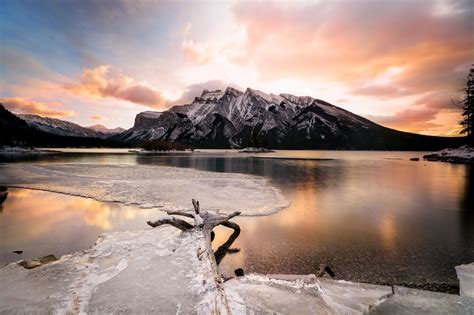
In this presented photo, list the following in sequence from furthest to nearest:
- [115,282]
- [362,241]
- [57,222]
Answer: [57,222] < [362,241] < [115,282]

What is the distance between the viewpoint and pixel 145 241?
877 cm

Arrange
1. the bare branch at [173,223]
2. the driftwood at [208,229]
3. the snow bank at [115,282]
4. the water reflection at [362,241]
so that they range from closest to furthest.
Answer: the snow bank at [115,282] < the driftwood at [208,229] < the water reflection at [362,241] < the bare branch at [173,223]

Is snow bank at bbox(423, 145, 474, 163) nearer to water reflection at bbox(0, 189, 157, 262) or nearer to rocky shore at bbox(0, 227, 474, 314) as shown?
rocky shore at bbox(0, 227, 474, 314)

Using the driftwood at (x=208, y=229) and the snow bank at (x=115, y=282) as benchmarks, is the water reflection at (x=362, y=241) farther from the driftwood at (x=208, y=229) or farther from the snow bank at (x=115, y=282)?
the snow bank at (x=115, y=282)

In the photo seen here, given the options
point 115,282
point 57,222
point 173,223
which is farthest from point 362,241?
point 57,222

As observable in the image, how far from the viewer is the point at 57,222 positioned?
Result: 48.4 feet

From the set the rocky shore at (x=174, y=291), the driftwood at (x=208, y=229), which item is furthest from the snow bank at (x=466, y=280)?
the driftwood at (x=208, y=229)

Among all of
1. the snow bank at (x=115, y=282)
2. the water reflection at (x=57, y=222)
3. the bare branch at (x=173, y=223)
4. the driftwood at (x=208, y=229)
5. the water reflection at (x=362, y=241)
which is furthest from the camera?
the water reflection at (x=57, y=222)

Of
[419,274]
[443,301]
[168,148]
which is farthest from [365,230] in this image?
[168,148]

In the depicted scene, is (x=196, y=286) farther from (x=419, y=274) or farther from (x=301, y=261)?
(x=419, y=274)

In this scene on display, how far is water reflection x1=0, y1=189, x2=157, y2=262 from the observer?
11188 millimetres

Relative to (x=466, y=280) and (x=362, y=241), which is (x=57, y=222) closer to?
(x=362, y=241)

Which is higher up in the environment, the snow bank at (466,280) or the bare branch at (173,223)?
the bare branch at (173,223)

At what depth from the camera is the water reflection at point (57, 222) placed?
11.2m
